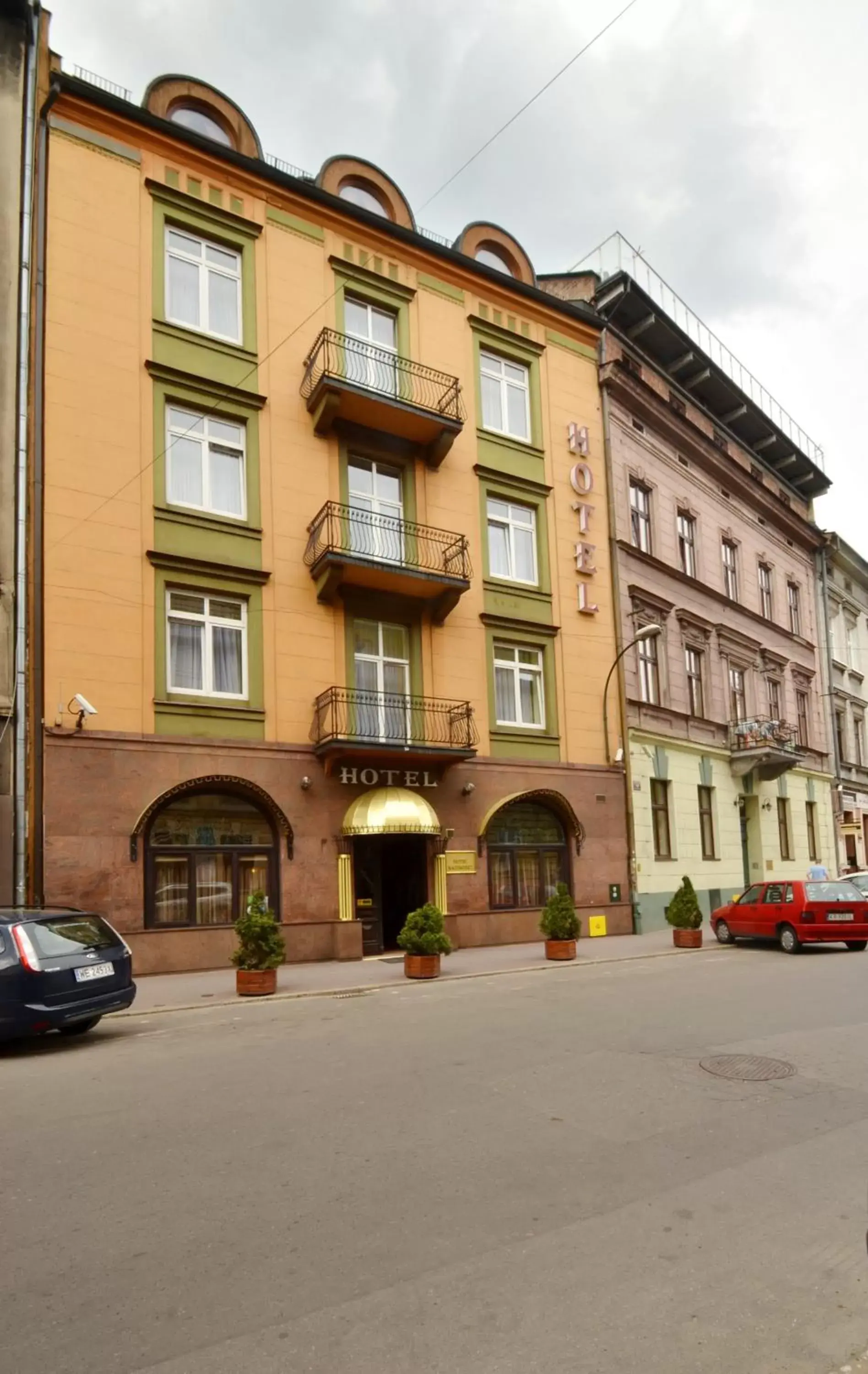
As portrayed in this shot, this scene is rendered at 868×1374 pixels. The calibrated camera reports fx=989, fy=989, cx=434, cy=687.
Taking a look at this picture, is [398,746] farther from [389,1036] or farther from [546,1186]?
[546,1186]

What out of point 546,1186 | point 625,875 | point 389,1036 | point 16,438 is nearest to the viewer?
point 546,1186

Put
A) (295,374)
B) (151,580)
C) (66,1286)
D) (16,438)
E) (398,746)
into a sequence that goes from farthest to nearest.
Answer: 1. (295,374)
2. (398,746)
3. (151,580)
4. (16,438)
5. (66,1286)

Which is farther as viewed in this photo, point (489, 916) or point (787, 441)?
point (787, 441)

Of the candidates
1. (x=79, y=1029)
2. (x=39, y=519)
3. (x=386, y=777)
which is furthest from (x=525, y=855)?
(x=79, y=1029)

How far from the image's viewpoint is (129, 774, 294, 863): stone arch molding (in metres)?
16.7

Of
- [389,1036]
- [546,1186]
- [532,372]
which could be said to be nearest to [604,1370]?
[546,1186]

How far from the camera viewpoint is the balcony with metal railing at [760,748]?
2953cm

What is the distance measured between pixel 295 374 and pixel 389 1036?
1450 centimetres

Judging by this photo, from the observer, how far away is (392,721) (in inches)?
800

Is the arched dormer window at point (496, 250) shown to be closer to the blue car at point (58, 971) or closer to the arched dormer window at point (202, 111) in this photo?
the arched dormer window at point (202, 111)

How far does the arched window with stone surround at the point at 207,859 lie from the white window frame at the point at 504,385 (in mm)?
11250

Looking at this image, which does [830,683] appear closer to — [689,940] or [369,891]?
[689,940]

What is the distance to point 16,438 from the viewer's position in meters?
16.5

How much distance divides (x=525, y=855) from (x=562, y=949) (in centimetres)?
441
